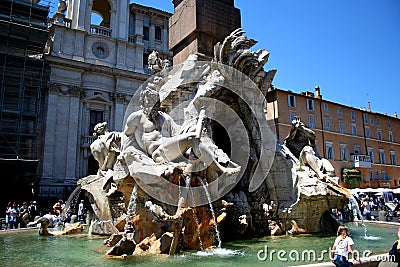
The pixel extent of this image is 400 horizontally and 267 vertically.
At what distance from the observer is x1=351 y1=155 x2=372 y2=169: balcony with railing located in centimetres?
3192

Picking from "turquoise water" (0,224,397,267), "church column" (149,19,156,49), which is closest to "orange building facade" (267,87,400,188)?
"church column" (149,19,156,49)

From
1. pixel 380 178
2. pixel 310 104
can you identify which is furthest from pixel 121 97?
pixel 380 178

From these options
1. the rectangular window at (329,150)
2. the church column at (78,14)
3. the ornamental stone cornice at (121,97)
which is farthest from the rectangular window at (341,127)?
the church column at (78,14)

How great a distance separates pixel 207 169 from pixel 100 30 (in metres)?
25.5

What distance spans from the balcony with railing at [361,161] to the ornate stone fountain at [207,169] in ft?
84.2

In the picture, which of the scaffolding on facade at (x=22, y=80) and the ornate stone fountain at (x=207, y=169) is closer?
the ornate stone fountain at (x=207, y=169)

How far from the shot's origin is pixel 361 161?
32188mm

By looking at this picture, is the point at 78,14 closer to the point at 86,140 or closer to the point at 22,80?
the point at 22,80

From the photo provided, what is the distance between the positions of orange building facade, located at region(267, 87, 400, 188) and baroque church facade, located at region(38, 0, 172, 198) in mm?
12365

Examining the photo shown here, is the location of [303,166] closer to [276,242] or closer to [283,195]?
[283,195]

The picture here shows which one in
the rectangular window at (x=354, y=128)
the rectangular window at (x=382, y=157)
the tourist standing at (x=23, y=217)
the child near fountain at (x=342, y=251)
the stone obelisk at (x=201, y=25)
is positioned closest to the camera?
the child near fountain at (x=342, y=251)

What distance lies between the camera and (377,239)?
7363 millimetres

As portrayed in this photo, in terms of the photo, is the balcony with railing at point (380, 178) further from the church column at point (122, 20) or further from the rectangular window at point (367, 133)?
the church column at point (122, 20)

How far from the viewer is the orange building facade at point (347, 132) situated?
2990cm
